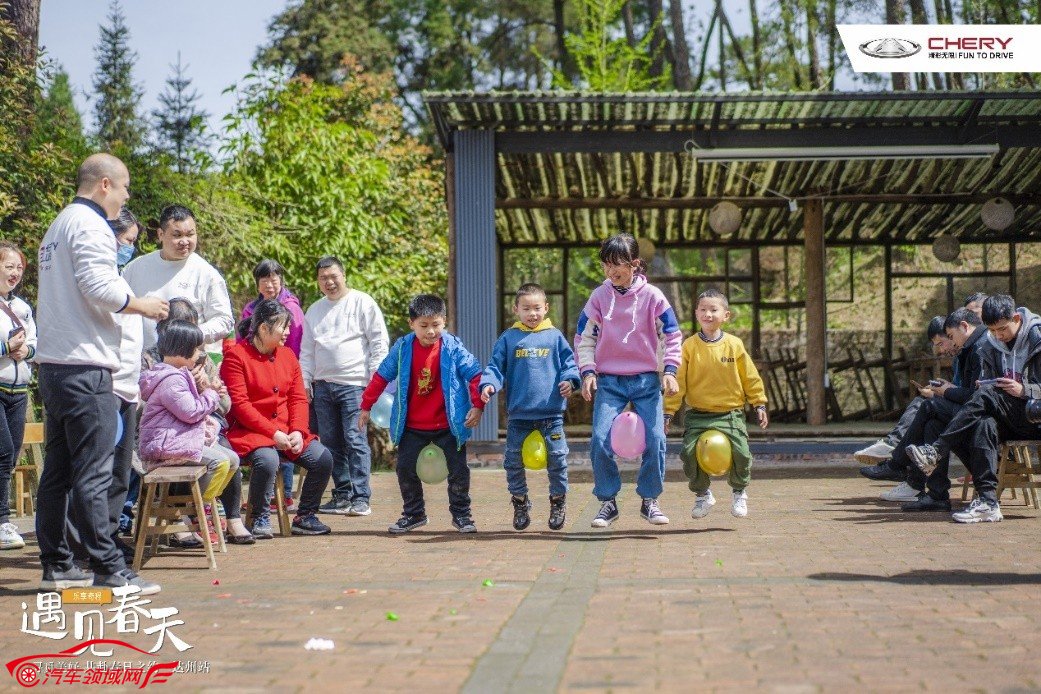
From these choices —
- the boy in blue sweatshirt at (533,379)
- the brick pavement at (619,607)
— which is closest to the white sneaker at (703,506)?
the brick pavement at (619,607)

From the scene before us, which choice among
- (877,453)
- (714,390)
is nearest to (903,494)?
(877,453)

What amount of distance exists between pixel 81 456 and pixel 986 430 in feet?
19.1

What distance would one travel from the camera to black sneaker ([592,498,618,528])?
26.4 ft

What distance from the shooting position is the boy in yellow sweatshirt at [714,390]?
329 inches

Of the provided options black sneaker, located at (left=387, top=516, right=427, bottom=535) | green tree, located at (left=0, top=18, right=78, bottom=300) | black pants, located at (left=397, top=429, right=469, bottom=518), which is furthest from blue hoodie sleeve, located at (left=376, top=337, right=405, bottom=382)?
green tree, located at (left=0, top=18, right=78, bottom=300)

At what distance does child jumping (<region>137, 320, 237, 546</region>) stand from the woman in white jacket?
1173 mm

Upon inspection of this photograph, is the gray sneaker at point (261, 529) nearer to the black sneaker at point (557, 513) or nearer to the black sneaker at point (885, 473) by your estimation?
the black sneaker at point (557, 513)

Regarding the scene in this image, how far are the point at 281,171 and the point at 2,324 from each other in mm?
10274

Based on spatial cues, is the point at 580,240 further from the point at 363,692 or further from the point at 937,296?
the point at 363,692

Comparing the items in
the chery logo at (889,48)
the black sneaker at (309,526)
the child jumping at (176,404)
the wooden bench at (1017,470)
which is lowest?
the black sneaker at (309,526)

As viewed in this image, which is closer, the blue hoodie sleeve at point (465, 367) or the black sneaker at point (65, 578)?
the black sneaker at point (65, 578)

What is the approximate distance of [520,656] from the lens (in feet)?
14.6

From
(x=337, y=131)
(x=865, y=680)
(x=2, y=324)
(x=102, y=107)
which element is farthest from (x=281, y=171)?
(x=102, y=107)

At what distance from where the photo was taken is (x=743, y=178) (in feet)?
56.1
